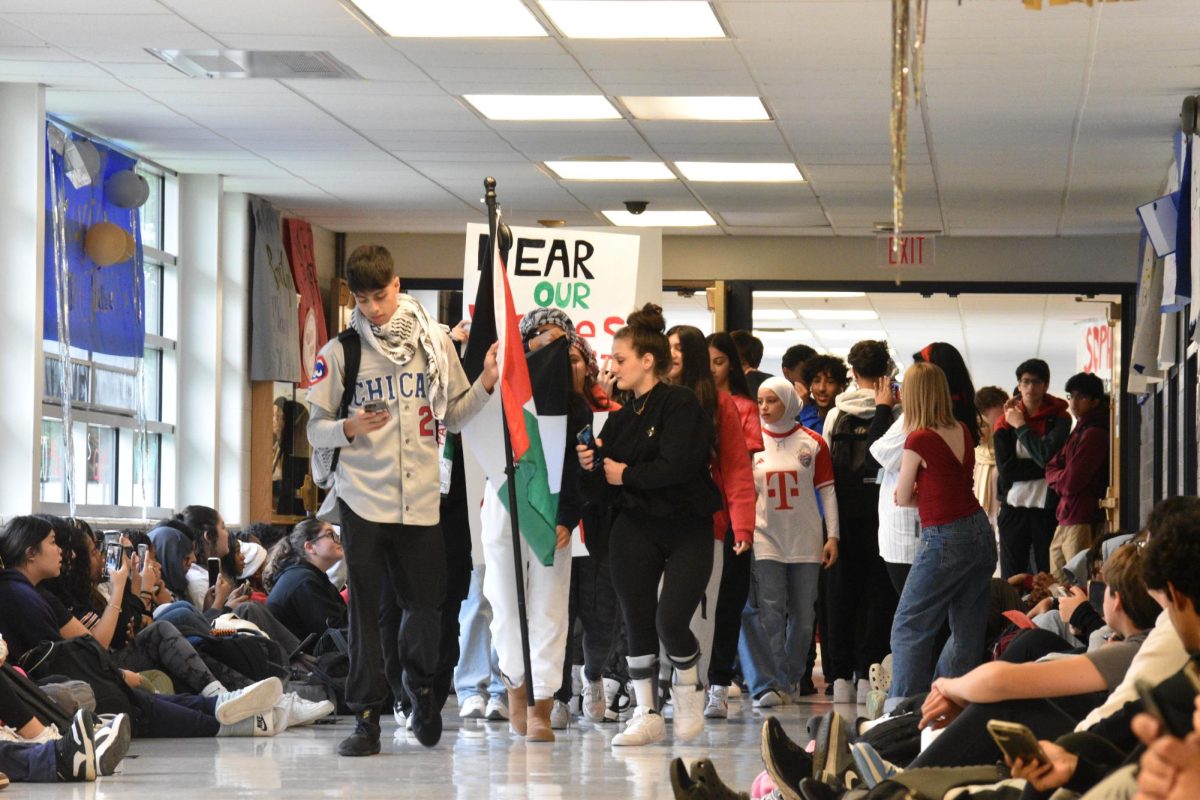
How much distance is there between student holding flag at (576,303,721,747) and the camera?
5777 millimetres

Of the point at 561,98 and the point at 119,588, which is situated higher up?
the point at 561,98

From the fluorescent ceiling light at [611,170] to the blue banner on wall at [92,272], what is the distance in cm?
241

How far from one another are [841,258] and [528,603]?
745 centimetres

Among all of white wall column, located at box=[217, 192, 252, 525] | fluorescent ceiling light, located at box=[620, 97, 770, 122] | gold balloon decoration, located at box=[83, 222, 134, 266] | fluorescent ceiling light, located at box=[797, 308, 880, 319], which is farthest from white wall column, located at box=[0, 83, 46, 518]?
fluorescent ceiling light, located at box=[797, 308, 880, 319]

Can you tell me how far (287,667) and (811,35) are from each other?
3.31 metres

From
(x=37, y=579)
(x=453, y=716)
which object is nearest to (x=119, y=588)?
(x=37, y=579)

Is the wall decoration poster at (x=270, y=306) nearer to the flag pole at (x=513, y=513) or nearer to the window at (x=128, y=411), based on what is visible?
the window at (x=128, y=411)

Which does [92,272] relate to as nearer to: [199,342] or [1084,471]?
[199,342]

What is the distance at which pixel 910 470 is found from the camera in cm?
618

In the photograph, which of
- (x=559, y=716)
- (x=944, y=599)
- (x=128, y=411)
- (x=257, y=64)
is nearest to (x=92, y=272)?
(x=128, y=411)

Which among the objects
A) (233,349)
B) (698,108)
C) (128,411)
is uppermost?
(698,108)

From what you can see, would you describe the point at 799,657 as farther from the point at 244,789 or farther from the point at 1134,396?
the point at 1134,396

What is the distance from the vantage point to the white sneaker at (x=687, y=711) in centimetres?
592

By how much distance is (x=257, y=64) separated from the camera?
7938 mm
